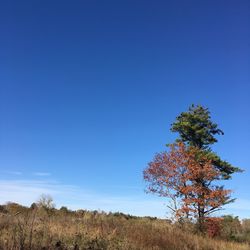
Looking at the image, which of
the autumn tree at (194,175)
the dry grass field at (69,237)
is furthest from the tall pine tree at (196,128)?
the dry grass field at (69,237)

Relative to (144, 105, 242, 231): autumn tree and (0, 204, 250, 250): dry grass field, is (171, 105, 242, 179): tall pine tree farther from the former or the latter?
(0, 204, 250, 250): dry grass field

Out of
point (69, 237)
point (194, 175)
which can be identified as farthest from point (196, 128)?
point (69, 237)

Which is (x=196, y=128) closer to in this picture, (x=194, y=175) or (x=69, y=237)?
(x=194, y=175)

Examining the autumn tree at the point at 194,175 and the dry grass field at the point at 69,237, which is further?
the autumn tree at the point at 194,175

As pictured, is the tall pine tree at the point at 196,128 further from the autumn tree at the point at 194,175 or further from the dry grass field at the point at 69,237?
the dry grass field at the point at 69,237

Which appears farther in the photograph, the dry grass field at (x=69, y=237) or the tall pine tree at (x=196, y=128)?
the tall pine tree at (x=196, y=128)

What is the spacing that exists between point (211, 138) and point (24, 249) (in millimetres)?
26391

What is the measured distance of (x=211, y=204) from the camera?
25672mm

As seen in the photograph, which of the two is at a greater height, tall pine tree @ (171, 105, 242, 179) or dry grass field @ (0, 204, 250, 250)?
tall pine tree @ (171, 105, 242, 179)

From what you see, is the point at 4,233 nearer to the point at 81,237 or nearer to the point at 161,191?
the point at 81,237

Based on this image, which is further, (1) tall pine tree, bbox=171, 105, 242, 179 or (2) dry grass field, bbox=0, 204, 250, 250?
(1) tall pine tree, bbox=171, 105, 242, 179

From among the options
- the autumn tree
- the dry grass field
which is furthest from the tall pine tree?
the dry grass field

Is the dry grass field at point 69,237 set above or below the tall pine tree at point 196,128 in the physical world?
below

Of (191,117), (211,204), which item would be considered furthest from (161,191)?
(191,117)
